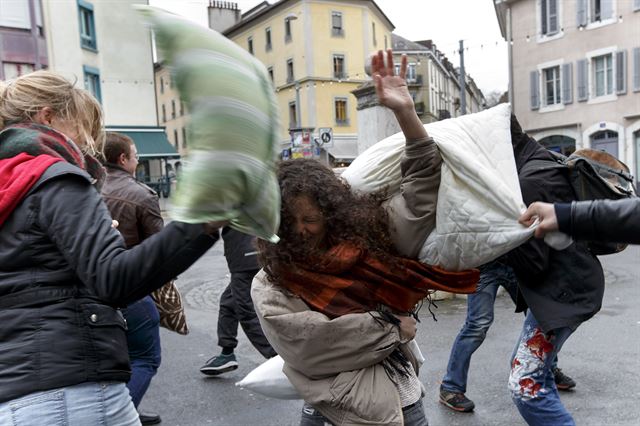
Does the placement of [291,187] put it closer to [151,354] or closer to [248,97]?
Answer: [248,97]

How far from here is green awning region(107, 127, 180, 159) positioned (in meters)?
25.8

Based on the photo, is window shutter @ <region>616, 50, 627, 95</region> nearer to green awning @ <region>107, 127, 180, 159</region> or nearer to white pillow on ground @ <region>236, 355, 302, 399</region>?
green awning @ <region>107, 127, 180, 159</region>

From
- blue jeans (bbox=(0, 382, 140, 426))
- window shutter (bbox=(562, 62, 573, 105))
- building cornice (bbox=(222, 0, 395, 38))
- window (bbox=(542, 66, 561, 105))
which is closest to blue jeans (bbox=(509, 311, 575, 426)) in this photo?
blue jeans (bbox=(0, 382, 140, 426))

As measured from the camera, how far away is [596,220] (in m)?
1.90

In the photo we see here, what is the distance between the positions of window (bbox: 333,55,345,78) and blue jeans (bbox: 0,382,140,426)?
4245cm

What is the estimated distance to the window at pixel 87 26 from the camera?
23.8 meters

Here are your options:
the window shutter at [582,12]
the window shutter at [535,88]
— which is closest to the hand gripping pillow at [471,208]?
the window shutter at [582,12]

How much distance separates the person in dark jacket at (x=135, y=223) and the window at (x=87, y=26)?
22813 millimetres

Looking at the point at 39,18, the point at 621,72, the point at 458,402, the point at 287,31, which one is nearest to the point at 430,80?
the point at 287,31

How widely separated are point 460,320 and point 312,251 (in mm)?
4604

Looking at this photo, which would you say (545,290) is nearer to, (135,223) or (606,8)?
(135,223)

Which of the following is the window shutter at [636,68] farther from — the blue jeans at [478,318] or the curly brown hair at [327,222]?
the curly brown hair at [327,222]

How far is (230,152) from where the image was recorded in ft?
4.10

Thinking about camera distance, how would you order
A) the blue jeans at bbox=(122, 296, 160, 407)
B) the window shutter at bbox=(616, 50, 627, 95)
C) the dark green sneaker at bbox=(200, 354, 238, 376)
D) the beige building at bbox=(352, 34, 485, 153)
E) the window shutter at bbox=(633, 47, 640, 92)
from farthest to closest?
the beige building at bbox=(352, 34, 485, 153), the window shutter at bbox=(616, 50, 627, 95), the window shutter at bbox=(633, 47, 640, 92), the dark green sneaker at bbox=(200, 354, 238, 376), the blue jeans at bbox=(122, 296, 160, 407)
